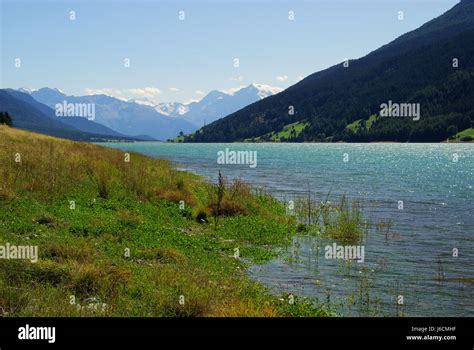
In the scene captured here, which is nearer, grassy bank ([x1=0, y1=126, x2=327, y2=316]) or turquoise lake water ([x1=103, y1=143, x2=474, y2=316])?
grassy bank ([x1=0, y1=126, x2=327, y2=316])

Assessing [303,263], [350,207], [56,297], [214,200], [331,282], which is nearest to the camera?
[56,297]

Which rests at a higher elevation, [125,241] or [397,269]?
[125,241]

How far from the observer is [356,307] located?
1432 centimetres

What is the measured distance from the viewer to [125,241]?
59.1 ft

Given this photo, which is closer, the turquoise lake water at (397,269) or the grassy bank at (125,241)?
the grassy bank at (125,241)

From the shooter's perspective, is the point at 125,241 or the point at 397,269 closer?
the point at 125,241

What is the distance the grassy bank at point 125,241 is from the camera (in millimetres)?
11391

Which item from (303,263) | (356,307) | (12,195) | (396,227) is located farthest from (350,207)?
(12,195)

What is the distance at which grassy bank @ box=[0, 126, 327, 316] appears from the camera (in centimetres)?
1139

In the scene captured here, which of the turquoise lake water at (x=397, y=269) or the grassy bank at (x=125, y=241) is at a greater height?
the grassy bank at (x=125, y=241)

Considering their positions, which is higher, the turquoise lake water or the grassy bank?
the grassy bank
